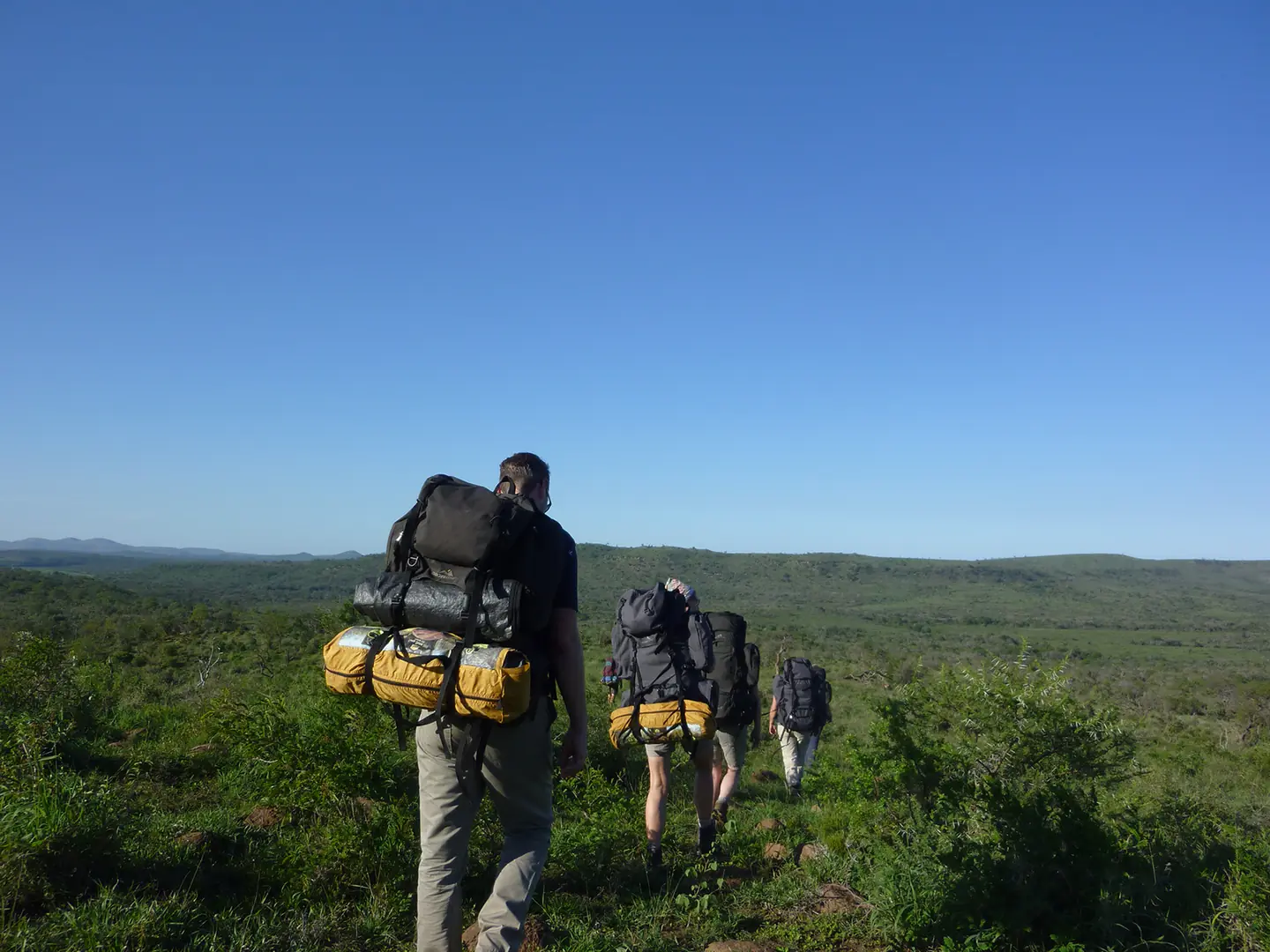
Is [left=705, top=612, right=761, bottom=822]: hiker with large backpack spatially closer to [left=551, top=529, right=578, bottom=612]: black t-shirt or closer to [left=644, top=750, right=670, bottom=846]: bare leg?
[left=644, top=750, right=670, bottom=846]: bare leg

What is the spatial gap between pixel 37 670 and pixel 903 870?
18.3ft

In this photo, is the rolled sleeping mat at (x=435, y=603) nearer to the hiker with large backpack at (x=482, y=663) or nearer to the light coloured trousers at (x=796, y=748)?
the hiker with large backpack at (x=482, y=663)

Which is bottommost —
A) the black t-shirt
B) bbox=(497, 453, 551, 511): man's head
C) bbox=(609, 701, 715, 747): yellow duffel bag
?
bbox=(609, 701, 715, 747): yellow duffel bag

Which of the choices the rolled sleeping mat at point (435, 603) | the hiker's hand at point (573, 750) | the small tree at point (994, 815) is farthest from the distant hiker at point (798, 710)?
the rolled sleeping mat at point (435, 603)

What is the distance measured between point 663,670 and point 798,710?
4.17 metres

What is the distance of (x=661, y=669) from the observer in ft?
15.6

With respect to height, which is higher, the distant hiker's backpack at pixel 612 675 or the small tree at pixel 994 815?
the distant hiker's backpack at pixel 612 675

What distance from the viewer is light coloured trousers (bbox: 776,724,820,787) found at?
8500mm

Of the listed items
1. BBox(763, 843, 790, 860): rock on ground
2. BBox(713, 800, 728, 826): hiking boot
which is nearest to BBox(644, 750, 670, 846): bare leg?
BBox(763, 843, 790, 860): rock on ground

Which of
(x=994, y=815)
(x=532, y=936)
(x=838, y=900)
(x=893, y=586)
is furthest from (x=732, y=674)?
(x=893, y=586)

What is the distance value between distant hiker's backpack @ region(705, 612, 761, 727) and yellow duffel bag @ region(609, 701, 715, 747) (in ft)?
3.23

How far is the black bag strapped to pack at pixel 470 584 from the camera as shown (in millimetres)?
2783

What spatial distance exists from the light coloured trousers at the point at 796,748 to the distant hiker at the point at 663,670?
3.81 metres

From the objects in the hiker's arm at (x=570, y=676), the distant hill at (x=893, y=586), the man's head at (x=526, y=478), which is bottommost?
the distant hill at (x=893, y=586)
